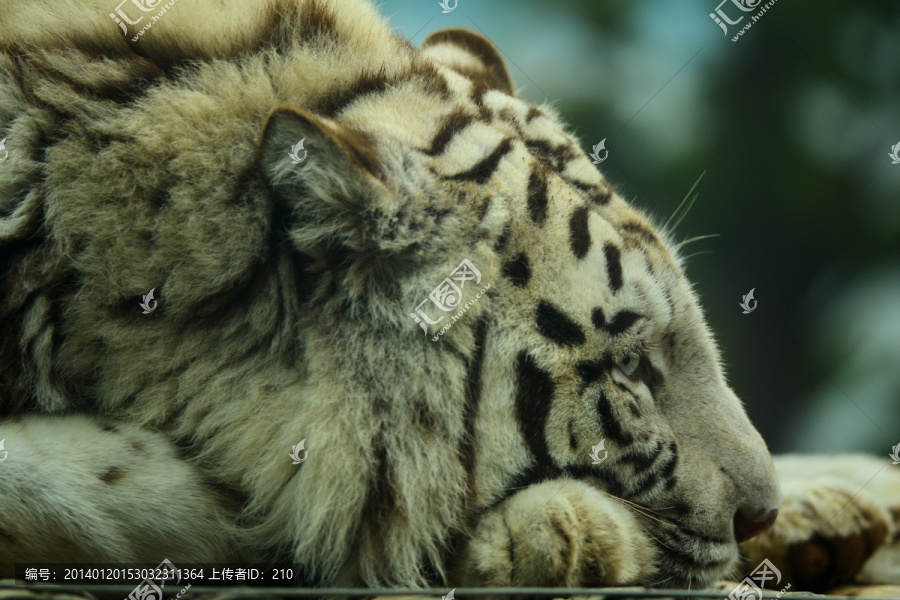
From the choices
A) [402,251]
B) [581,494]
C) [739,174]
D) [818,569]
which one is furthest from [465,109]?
[739,174]

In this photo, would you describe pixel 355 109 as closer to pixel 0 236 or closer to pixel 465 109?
pixel 465 109

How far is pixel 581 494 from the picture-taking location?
107 centimetres

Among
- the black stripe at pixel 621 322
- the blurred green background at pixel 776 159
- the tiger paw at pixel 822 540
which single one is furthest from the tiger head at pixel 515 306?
the blurred green background at pixel 776 159

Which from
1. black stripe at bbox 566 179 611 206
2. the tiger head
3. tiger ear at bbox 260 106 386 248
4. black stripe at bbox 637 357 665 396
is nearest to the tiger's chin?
the tiger head

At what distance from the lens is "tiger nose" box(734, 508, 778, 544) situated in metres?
1.21

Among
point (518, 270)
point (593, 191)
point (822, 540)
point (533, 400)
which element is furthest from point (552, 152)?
point (822, 540)

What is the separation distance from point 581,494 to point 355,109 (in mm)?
660

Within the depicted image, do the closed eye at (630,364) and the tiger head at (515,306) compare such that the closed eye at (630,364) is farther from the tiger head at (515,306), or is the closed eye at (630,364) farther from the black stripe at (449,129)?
the black stripe at (449,129)

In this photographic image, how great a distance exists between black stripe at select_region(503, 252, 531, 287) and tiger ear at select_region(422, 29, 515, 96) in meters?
0.60

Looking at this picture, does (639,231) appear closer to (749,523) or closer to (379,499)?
(749,523)

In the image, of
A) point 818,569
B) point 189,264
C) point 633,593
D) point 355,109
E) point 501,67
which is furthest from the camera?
point 501,67

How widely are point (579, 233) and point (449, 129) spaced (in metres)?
0.26

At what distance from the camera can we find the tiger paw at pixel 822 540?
1.41m

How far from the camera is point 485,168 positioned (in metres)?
1.15
